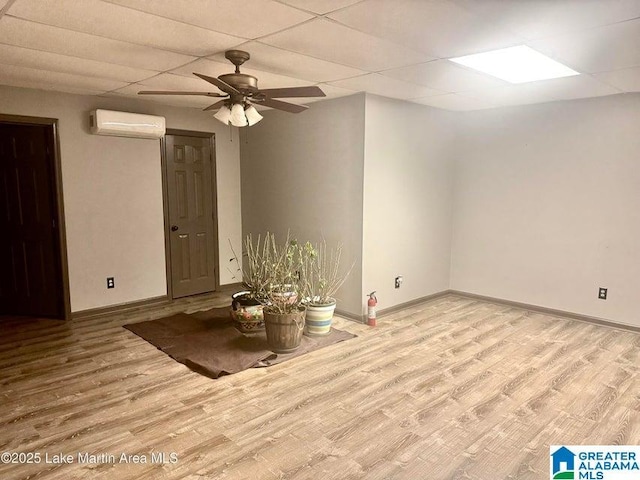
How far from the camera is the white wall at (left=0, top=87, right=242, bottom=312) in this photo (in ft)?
15.4

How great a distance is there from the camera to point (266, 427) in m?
2.76

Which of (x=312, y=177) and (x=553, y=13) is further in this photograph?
(x=312, y=177)

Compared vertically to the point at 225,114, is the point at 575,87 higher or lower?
higher

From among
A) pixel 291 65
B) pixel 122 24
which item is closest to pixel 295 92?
pixel 291 65

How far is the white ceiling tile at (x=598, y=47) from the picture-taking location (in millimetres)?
2578

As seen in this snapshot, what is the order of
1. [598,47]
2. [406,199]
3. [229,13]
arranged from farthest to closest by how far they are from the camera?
[406,199], [598,47], [229,13]

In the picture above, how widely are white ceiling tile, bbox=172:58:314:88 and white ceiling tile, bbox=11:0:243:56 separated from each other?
0.34 metres

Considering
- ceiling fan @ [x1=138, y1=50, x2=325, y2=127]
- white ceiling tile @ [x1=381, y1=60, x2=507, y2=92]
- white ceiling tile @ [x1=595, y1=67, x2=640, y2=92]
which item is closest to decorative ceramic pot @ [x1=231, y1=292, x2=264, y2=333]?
ceiling fan @ [x1=138, y1=50, x2=325, y2=127]

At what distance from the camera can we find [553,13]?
2.32 metres

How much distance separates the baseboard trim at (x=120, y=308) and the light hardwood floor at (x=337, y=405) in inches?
17.0

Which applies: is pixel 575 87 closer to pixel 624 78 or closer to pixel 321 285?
pixel 624 78

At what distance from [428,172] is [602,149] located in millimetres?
1804

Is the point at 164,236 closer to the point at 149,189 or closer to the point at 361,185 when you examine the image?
the point at 149,189

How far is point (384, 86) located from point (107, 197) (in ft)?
10.6
